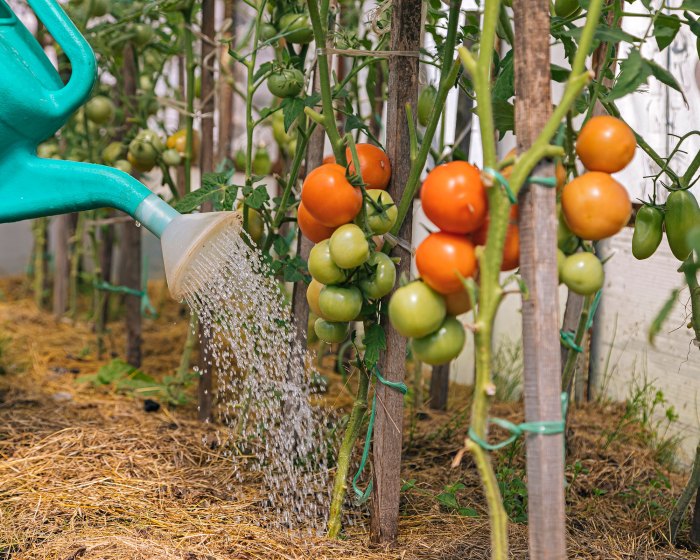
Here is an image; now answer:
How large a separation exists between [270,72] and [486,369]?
70cm

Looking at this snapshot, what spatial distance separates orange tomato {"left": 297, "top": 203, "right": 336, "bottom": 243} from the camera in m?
1.07

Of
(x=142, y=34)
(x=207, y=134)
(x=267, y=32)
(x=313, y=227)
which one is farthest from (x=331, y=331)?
(x=142, y=34)

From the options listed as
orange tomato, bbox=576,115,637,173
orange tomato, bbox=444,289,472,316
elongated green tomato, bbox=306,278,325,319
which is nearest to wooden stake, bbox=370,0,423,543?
elongated green tomato, bbox=306,278,325,319

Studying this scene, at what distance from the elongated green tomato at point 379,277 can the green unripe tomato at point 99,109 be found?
1.18 meters

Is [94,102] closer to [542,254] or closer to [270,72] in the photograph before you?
[270,72]

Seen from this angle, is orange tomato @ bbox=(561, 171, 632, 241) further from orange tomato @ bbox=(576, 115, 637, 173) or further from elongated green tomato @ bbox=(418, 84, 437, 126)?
elongated green tomato @ bbox=(418, 84, 437, 126)

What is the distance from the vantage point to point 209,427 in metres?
1.71

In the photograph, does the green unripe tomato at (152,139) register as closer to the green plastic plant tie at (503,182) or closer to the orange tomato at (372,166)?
the orange tomato at (372,166)

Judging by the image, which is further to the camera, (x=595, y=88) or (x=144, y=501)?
(x=144, y=501)

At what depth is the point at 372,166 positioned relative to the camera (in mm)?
1100

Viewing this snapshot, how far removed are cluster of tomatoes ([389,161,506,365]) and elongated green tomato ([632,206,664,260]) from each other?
1.00 ft

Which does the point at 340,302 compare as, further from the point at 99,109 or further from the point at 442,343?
the point at 99,109

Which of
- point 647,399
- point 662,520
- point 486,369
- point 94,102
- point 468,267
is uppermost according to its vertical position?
point 94,102

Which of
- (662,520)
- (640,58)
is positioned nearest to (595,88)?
(640,58)
